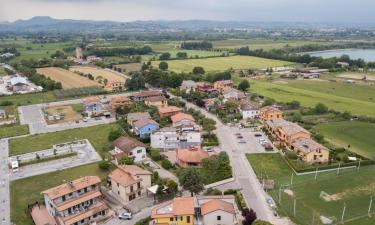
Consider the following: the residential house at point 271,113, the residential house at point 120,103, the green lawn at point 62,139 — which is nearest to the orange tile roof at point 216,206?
the green lawn at point 62,139

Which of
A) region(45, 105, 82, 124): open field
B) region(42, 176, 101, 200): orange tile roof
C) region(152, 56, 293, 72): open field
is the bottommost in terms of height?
region(45, 105, 82, 124): open field

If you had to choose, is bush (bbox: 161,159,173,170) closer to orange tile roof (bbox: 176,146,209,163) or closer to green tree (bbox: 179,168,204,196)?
orange tile roof (bbox: 176,146,209,163)

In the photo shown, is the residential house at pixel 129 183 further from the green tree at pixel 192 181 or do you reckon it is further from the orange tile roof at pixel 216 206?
the orange tile roof at pixel 216 206

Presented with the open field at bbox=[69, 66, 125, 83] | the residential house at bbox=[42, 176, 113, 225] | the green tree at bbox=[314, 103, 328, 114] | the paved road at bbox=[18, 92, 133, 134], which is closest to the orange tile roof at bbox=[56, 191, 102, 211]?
the residential house at bbox=[42, 176, 113, 225]

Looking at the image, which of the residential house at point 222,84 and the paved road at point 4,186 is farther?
the residential house at point 222,84

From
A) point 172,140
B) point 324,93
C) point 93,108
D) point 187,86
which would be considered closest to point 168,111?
point 172,140

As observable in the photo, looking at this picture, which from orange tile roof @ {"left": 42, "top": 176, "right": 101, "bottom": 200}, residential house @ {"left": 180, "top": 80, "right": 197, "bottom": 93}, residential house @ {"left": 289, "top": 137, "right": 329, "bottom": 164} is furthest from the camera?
residential house @ {"left": 180, "top": 80, "right": 197, "bottom": 93}

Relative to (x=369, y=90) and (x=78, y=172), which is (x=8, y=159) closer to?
(x=78, y=172)
